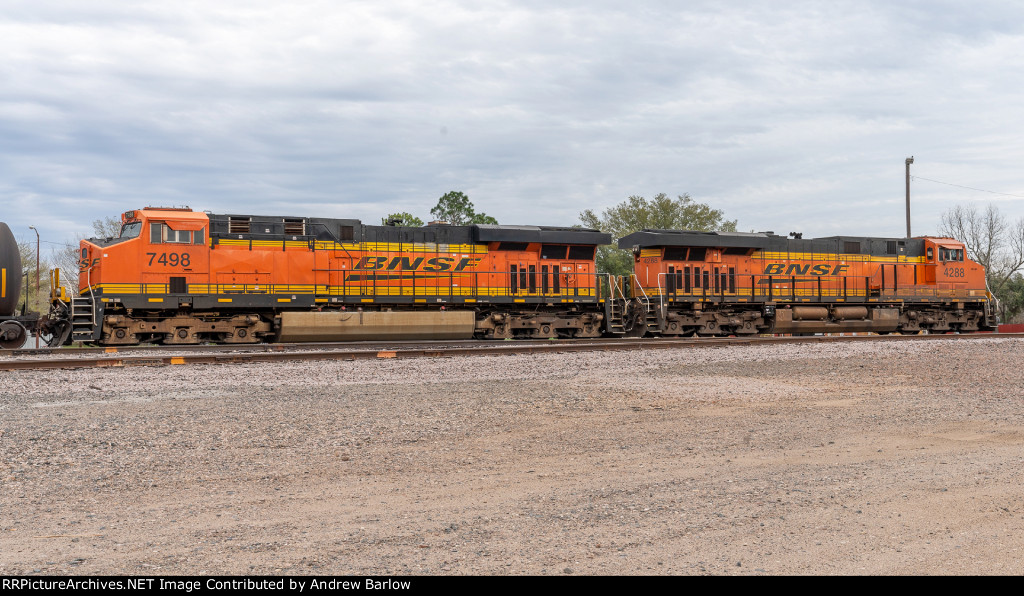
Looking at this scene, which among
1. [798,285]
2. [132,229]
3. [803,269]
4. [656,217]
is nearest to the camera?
[132,229]

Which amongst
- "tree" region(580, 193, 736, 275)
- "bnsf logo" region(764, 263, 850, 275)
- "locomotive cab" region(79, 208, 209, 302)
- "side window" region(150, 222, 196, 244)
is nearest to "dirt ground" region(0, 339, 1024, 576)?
"locomotive cab" region(79, 208, 209, 302)

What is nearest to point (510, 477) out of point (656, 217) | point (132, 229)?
point (132, 229)

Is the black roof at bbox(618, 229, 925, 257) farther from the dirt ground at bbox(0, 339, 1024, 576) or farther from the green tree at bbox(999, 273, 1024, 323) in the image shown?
the green tree at bbox(999, 273, 1024, 323)

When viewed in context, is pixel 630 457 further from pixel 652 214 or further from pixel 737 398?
pixel 652 214

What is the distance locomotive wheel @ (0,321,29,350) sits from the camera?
17.7 m

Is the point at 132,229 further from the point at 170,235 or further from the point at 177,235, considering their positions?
the point at 177,235

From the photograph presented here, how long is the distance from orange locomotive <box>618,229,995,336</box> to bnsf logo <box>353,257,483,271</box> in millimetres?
5741

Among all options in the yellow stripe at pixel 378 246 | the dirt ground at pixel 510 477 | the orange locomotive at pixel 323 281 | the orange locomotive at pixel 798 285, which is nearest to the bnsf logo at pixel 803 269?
the orange locomotive at pixel 798 285

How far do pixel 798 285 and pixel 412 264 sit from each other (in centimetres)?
1319

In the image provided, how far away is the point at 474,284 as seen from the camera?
71.0 feet

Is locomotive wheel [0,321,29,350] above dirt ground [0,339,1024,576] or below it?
→ above

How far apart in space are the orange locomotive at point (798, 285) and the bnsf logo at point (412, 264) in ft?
18.8

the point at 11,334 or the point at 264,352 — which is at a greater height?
the point at 11,334

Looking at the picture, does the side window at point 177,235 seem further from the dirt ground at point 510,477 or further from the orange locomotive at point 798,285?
the orange locomotive at point 798,285
